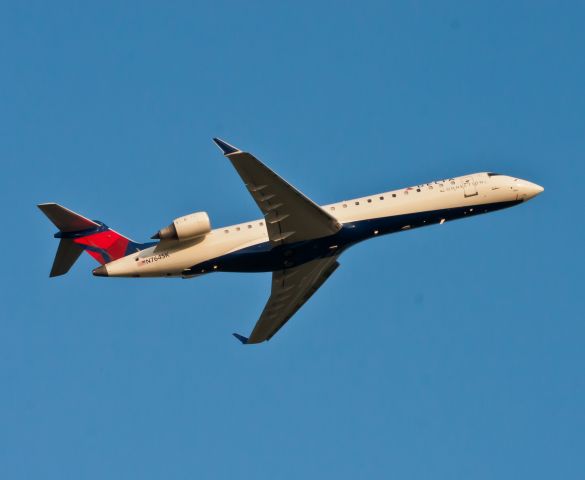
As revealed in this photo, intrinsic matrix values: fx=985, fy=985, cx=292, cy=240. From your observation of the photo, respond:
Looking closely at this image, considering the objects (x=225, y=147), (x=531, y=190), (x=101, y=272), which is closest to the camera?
(x=225, y=147)

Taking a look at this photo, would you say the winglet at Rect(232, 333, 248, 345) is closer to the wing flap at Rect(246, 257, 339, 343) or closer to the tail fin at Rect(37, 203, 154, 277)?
the wing flap at Rect(246, 257, 339, 343)

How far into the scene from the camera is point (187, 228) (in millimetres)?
48750

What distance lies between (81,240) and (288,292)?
463 inches

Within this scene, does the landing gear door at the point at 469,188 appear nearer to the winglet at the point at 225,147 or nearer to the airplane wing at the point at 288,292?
the airplane wing at the point at 288,292

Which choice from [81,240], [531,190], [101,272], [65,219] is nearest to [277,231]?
[101,272]

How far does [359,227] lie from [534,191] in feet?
34.7

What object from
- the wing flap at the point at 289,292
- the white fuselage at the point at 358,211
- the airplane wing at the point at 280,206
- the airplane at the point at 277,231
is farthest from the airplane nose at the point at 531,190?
the airplane wing at the point at 280,206

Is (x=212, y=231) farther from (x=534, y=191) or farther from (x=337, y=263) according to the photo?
(x=534, y=191)

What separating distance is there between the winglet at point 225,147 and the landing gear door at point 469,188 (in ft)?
47.5

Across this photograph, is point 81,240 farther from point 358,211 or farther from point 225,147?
point 358,211

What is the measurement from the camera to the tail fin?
49.7 meters

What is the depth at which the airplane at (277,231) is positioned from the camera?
160ft

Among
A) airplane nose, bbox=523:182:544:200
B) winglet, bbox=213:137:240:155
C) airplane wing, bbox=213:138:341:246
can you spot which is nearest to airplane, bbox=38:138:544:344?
airplane wing, bbox=213:138:341:246

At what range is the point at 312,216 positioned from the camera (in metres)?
48.8
